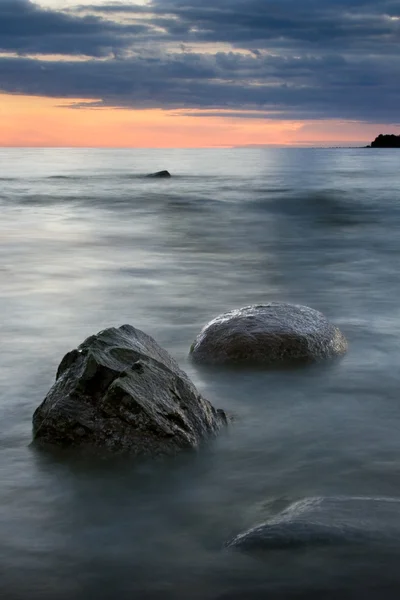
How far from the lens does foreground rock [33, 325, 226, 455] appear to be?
5.69 meters

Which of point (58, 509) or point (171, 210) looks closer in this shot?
point (58, 509)

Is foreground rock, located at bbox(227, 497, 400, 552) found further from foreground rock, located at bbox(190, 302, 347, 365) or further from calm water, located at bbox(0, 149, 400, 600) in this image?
foreground rock, located at bbox(190, 302, 347, 365)

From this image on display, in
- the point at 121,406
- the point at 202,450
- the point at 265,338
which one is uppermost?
the point at 121,406

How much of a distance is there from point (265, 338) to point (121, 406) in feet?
9.20

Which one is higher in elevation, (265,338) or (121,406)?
(121,406)

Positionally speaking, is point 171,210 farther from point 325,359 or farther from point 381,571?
point 381,571

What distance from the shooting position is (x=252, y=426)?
21.9 ft

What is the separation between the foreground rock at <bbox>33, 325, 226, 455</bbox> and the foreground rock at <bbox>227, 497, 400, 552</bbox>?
3.83ft

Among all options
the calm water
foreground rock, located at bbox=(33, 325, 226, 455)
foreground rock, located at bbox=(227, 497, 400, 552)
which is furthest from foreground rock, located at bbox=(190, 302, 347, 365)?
A: foreground rock, located at bbox=(227, 497, 400, 552)

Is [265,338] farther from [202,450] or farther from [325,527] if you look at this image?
[325,527]

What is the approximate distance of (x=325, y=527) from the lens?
4.65 meters

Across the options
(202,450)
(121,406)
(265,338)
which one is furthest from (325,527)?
(265,338)

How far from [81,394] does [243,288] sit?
848 cm

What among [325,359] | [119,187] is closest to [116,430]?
[325,359]
